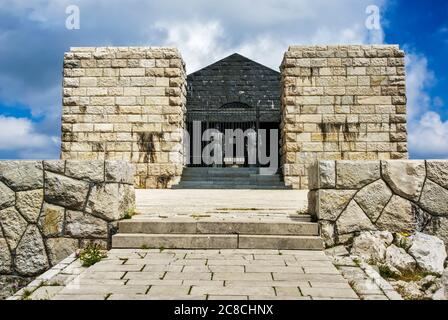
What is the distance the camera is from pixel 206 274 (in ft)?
12.1

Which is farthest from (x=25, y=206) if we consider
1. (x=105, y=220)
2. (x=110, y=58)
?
(x=110, y=58)

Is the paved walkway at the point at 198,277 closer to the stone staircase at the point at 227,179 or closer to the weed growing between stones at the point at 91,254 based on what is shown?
the weed growing between stones at the point at 91,254

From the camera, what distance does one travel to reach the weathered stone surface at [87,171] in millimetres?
4883

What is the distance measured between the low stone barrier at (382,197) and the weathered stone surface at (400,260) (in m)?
0.39

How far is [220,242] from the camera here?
4.64 metres

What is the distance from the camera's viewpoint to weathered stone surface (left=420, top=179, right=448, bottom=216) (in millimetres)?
4895

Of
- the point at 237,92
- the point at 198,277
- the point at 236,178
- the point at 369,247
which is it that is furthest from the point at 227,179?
the point at 198,277

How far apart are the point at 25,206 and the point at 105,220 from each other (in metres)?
1.03

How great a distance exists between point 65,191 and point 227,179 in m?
7.26

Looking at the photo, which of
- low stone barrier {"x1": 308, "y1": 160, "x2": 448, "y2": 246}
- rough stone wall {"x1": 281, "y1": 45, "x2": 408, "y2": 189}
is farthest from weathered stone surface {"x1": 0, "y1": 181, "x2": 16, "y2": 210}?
rough stone wall {"x1": 281, "y1": 45, "x2": 408, "y2": 189}

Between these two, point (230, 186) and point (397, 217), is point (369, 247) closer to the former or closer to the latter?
point (397, 217)

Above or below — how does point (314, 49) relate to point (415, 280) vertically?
above
